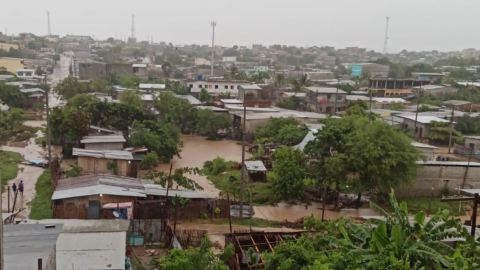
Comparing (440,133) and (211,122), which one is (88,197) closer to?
(211,122)

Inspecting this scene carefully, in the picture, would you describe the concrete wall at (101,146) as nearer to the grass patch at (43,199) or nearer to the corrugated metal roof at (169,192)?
the grass patch at (43,199)

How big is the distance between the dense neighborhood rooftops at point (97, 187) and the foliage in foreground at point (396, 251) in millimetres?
6339

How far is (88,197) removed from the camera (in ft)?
44.8

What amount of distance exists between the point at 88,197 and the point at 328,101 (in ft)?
95.7

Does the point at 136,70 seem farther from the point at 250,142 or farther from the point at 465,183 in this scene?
the point at 465,183

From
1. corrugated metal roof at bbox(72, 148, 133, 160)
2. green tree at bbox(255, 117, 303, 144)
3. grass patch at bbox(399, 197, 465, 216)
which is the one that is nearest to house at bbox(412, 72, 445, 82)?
green tree at bbox(255, 117, 303, 144)

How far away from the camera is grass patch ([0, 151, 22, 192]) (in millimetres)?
19173

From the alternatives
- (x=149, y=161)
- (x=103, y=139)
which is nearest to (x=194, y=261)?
(x=149, y=161)

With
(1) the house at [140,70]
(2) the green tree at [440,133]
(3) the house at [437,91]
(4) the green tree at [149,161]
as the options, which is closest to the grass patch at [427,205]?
(4) the green tree at [149,161]

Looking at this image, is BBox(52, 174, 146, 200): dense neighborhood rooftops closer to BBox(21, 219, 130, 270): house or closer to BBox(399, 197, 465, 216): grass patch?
BBox(21, 219, 130, 270): house

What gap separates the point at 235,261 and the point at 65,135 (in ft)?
50.2

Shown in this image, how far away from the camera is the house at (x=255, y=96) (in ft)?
135

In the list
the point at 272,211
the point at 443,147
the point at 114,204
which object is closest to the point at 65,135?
the point at 114,204

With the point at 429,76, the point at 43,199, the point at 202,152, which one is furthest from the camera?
the point at 429,76
